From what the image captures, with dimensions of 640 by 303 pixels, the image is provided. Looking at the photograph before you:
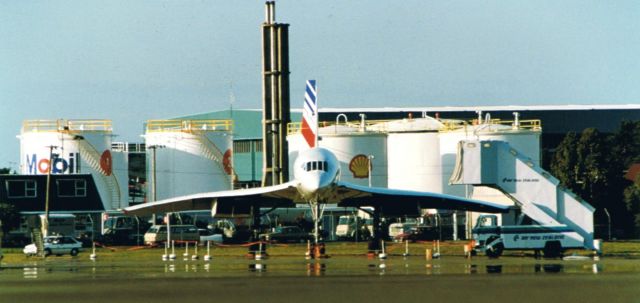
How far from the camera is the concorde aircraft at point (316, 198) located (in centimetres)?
5047

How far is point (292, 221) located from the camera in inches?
3214

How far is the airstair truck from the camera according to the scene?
47.0 m

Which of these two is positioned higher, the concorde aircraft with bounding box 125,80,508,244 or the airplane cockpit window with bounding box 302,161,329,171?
the airplane cockpit window with bounding box 302,161,329,171

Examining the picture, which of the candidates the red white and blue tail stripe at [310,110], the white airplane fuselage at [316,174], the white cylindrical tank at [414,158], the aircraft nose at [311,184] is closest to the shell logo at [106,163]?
the white cylindrical tank at [414,158]

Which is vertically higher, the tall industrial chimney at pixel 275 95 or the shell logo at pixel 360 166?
the tall industrial chimney at pixel 275 95

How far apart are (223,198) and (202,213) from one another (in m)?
26.9

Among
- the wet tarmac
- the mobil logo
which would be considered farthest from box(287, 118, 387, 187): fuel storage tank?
the wet tarmac

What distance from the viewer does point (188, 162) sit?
8719 centimetres

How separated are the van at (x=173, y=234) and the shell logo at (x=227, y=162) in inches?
829

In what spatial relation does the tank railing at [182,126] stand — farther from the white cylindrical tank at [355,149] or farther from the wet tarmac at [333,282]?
the wet tarmac at [333,282]

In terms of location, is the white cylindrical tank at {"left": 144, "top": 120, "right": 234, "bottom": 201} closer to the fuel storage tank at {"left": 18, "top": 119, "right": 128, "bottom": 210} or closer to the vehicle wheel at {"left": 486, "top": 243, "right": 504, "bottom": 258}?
the fuel storage tank at {"left": 18, "top": 119, "right": 128, "bottom": 210}

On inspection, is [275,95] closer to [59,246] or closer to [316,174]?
[59,246]

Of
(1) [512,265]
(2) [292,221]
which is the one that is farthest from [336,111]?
(1) [512,265]

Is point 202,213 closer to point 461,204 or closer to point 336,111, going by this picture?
point 461,204
